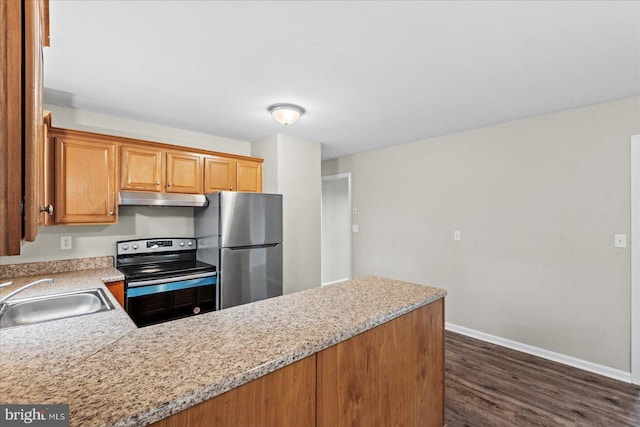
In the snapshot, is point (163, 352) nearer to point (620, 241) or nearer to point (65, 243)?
point (65, 243)

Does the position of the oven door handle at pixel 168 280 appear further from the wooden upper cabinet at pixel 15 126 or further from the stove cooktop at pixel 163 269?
the wooden upper cabinet at pixel 15 126

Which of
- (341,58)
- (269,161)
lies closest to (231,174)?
(269,161)

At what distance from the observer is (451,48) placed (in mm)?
1772

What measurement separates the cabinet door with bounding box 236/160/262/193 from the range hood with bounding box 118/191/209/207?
50 centimetres

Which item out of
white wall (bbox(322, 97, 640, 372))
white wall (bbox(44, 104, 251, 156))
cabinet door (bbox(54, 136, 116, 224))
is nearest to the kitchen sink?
cabinet door (bbox(54, 136, 116, 224))

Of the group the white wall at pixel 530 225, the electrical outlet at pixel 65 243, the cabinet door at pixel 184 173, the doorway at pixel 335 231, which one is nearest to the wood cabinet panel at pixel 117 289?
the electrical outlet at pixel 65 243

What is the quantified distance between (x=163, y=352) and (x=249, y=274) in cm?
212

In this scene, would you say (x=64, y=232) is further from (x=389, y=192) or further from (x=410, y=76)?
(x=389, y=192)

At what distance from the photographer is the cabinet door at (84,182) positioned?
7.98ft

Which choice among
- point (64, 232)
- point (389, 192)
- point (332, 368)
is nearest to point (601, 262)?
point (389, 192)

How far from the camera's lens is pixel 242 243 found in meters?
3.02

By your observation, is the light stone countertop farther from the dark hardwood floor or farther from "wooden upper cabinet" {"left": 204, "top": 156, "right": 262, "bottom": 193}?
"wooden upper cabinet" {"left": 204, "top": 156, "right": 262, "bottom": 193}

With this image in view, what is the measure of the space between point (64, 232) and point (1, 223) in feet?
8.90

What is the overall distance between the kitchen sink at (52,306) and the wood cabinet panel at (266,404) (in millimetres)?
1101
